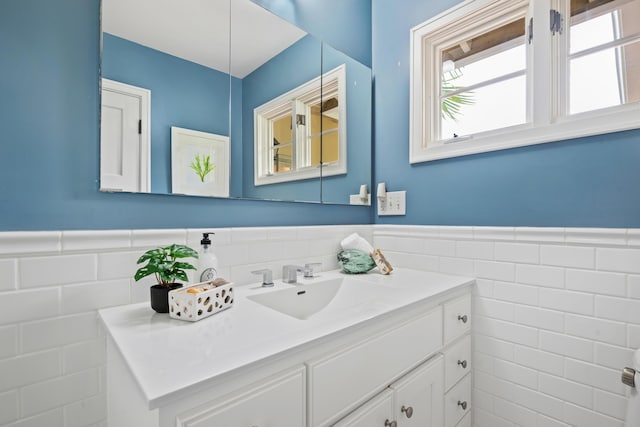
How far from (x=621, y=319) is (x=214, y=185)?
151cm

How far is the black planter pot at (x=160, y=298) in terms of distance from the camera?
807 mm

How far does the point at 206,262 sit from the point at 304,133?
783mm

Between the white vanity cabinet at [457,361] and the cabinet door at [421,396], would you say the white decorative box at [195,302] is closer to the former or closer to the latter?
the cabinet door at [421,396]

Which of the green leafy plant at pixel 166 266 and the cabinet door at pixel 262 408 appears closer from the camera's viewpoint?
the cabinet door at pixel 262 408

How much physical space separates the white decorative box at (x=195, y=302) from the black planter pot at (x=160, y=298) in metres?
0.04

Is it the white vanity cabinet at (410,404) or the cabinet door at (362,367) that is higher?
the cabinet door at (362,367)

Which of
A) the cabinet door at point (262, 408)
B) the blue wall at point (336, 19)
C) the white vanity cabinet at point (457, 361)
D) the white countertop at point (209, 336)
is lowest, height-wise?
the white vanity cabinet at point (457, 361)

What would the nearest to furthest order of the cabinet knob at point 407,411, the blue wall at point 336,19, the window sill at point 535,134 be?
1. the cabinet knob at point 407,411
2. the window sill at point 535,134
3. the blue wall at point 336,19

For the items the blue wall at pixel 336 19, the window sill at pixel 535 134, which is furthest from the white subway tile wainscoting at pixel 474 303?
the blue wall at pixel 336 19

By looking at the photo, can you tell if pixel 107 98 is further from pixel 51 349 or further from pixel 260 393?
pixel 260 393

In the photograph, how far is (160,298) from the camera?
2.65 ft

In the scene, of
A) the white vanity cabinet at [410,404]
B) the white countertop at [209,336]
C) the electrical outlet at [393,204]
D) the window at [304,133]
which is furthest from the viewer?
the electrical outlet at [393,204]

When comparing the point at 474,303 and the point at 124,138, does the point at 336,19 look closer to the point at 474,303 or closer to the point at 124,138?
the point at 124,138

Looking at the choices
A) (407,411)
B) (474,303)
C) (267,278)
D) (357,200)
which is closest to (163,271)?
(267,278)
